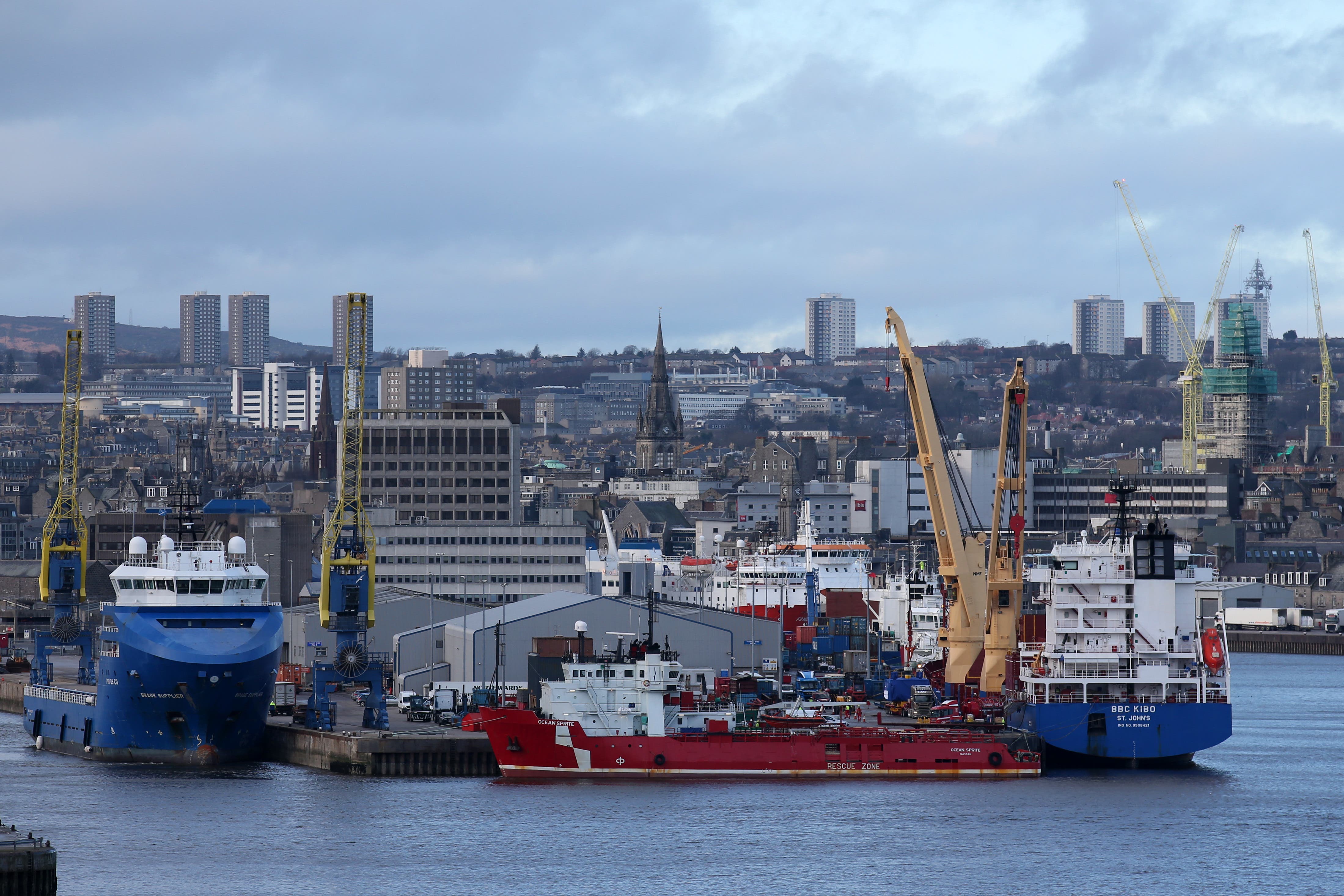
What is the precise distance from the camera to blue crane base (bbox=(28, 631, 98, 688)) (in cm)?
7856

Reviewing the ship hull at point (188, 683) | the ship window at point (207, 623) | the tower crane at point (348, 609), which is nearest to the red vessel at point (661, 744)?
the tower crane at point (348, 609)

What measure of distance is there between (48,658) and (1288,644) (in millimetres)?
85697

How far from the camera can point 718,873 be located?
51281 mm

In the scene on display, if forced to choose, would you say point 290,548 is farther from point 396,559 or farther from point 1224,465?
point 1224,465

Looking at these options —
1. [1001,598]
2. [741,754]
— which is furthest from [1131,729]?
[1001,598]

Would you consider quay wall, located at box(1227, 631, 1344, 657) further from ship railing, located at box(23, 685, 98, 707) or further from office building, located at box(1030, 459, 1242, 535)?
ship railing, located at box(23, 685, 98, 707)

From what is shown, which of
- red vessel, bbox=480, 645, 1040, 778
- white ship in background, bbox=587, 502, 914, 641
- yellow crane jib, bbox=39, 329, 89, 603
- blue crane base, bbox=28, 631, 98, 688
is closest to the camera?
red vessel, bbox=480, 645, 1040, 778

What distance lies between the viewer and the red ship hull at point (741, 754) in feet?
206

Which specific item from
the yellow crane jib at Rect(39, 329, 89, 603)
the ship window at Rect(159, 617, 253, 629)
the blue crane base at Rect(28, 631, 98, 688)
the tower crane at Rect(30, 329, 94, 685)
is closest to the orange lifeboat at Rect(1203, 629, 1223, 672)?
the ship window at Rect(159, 617, 253, 629)

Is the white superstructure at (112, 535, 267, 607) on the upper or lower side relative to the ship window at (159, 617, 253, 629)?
upper

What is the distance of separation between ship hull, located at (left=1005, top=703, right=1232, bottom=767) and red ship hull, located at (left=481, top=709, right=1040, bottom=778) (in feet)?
4.48

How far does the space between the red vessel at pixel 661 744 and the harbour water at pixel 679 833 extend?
0.69 m

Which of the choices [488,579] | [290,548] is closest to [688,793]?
[488,579]

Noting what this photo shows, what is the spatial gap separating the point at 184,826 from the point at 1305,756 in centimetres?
3649
